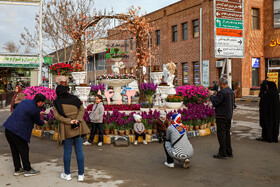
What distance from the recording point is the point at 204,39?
28438mm

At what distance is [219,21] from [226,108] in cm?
566

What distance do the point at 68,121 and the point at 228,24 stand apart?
858cm

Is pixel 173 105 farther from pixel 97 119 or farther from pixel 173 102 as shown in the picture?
pixel 97 119

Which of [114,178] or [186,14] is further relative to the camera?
[186,14]

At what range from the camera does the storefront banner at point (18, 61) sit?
31.0 m

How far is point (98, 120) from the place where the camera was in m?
7.54

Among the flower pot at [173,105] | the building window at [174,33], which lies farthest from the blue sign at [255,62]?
the flower pot at [173,105]

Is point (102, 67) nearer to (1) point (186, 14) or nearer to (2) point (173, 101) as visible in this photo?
(1) point (186, 14)

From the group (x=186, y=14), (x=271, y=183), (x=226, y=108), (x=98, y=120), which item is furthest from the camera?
(x=186, y=14)

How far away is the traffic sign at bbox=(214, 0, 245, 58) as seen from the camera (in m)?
10.8

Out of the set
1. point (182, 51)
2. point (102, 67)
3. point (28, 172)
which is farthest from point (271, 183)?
point (102, 67)

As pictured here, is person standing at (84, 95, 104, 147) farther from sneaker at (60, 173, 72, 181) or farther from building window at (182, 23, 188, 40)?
building window at (182, 23, 188, 40)

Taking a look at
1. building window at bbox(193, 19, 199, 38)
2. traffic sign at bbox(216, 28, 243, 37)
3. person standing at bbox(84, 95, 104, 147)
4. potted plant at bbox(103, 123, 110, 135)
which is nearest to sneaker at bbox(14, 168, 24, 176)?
person standing at bbox(84, 95, 104, 147)

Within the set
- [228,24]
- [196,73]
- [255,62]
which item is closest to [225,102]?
[228,24]
